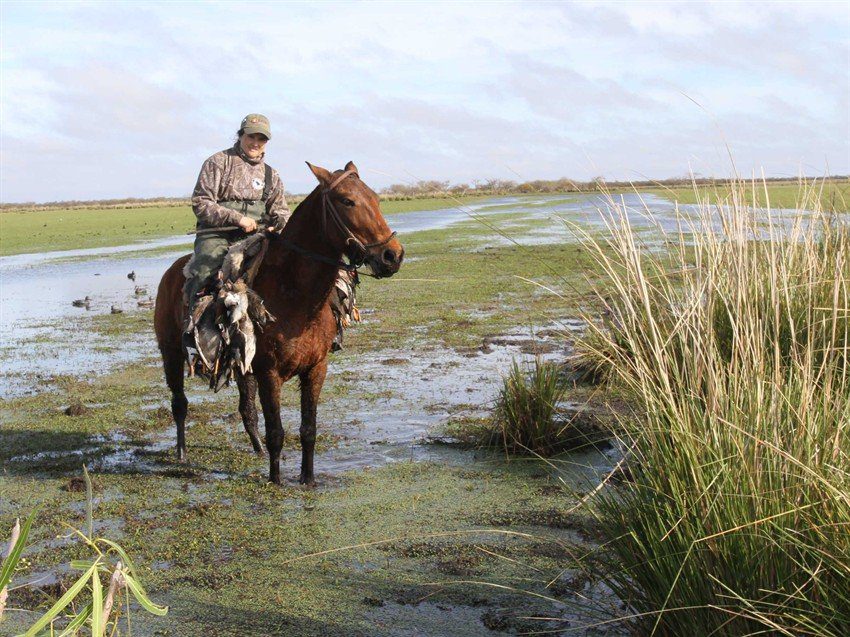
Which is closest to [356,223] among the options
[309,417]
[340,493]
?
[309,417]

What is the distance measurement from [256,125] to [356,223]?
141 cm

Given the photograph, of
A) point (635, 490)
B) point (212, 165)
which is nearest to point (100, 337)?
point (212, 165)

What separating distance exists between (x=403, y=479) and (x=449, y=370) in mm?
3596

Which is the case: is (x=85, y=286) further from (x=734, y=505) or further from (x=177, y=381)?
(x=734, y=505)

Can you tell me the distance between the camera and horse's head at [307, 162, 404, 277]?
5594mm

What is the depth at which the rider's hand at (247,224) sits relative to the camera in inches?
259

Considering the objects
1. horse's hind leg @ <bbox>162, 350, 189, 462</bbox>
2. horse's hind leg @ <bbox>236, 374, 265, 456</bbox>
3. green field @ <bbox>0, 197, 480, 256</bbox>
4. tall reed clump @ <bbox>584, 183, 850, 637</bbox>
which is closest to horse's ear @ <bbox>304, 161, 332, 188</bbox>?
horse's hind leg @ <bbox>236, 374, 265, 456</bbox>

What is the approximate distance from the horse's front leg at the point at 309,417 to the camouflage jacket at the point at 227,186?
1.23 meters

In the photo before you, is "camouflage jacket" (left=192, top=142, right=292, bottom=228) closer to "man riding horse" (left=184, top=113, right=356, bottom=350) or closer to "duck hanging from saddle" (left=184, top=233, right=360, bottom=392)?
"man riding horse" (left=184, top=113, right=356, bottom=350)

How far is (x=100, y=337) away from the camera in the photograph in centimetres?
1341

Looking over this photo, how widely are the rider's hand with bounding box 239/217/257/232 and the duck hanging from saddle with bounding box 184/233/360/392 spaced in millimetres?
137

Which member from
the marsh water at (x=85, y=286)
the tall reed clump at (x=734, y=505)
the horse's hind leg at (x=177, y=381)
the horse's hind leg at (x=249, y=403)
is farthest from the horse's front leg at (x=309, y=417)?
the tall reed clump at (x=734, y=505)

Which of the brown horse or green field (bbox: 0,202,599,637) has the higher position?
the brown horse

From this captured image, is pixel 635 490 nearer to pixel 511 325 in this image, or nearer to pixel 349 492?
pixel 349 492
